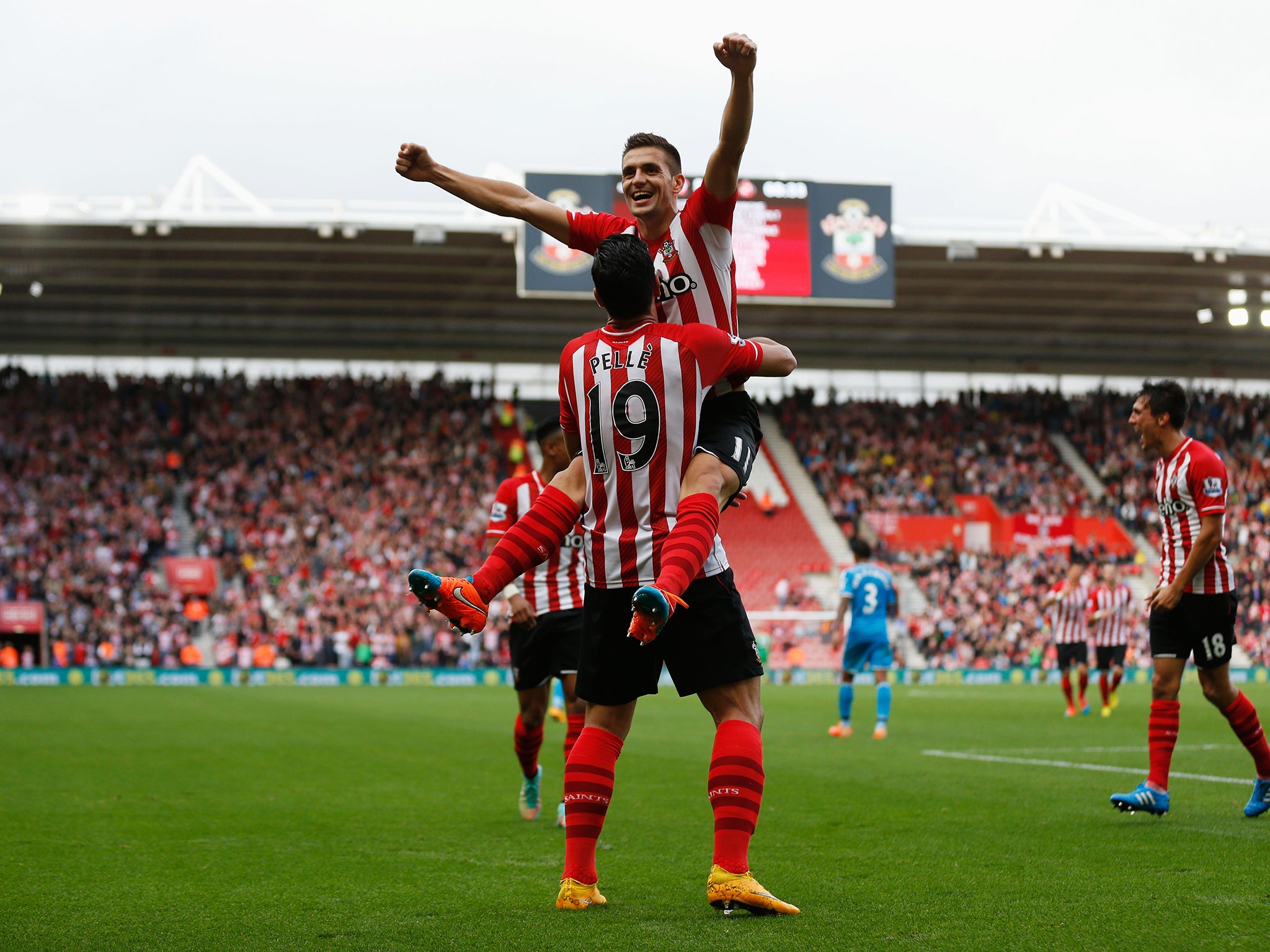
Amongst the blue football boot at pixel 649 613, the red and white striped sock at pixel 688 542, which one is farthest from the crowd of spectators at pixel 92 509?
the blue football boot at pixel 649 613

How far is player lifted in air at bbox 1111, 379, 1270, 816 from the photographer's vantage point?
688 cm

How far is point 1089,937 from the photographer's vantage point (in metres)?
3.93

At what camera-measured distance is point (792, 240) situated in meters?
25.5

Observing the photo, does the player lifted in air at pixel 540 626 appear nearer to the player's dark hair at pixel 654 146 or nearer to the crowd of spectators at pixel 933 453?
the player's dark hair at pixel 654 146

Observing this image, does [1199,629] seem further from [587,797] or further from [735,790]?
[587,797]

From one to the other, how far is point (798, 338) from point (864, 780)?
29733mm

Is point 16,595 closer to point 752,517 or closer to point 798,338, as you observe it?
point 752,517

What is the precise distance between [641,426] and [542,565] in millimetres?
3331

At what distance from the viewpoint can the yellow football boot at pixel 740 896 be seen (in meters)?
4.24

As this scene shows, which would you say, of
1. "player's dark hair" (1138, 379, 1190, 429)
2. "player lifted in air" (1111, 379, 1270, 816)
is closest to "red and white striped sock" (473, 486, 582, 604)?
"player lifted in air" (1111, 379, 1270, 816)

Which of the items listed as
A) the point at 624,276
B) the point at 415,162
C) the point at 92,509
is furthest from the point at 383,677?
the point at 624,276

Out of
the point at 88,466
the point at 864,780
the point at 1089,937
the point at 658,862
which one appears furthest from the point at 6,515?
the point at 1089,937

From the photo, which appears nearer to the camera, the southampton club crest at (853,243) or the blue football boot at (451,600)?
the blue football boot at (451,600)

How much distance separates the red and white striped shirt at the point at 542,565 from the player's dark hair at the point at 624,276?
3238mm
